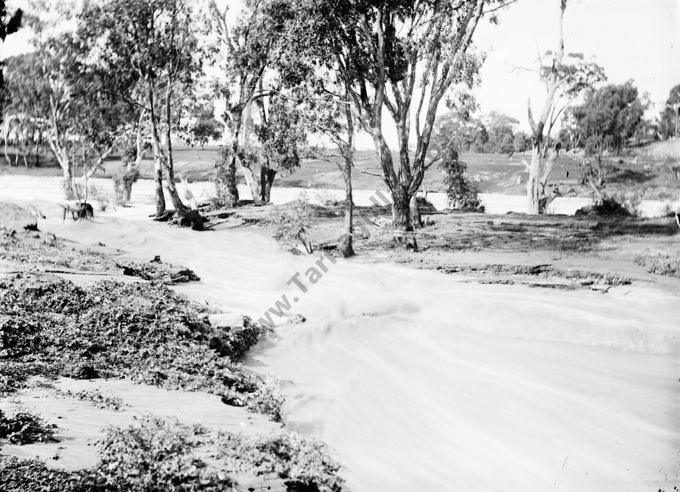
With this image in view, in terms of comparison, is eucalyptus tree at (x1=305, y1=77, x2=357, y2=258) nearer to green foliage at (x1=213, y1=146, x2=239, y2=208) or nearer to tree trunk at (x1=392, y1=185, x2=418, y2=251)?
tree trunk at (x1=392, y1=185, x2=418, y2=251)

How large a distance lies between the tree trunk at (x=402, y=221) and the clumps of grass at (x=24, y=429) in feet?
46.6

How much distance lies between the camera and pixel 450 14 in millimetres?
17891

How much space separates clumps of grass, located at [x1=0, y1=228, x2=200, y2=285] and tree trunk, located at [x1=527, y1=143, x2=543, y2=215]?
18557mm

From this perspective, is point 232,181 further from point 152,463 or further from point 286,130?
point 152,463

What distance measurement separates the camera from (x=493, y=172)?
162 ft

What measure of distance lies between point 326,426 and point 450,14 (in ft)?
45.3

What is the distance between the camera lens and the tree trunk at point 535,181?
28.8 m

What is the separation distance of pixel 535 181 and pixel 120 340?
2391 cm

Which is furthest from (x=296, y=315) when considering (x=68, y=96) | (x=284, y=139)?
(x=68, y=96)

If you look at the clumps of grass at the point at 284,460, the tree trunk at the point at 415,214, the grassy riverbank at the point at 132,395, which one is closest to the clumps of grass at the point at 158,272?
the grassy riverbank at the point at 132,395

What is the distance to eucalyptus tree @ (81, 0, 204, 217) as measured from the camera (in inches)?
1034

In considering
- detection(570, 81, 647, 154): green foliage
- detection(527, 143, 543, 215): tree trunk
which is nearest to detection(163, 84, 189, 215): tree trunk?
detection(527, 143, 543, 215): tree trunk

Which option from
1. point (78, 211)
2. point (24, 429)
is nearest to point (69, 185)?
point (78, 211)

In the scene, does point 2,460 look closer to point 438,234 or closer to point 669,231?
point 438,234
